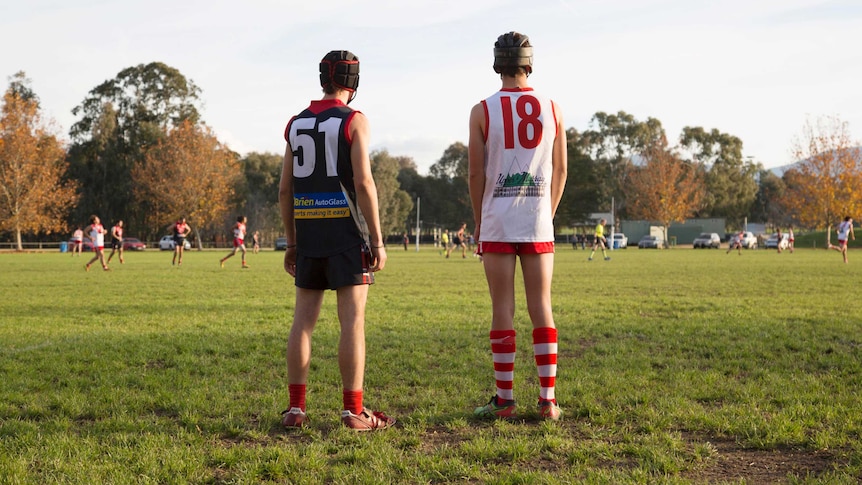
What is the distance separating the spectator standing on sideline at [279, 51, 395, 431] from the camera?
13.9ft

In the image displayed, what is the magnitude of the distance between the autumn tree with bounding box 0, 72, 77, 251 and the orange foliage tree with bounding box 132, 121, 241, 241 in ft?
21.9

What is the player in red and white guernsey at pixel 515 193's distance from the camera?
4.42m

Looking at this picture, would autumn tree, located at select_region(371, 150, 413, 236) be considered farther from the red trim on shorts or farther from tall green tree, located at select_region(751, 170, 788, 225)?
the red trim on shorts

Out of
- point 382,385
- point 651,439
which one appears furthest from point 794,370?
point 382,385

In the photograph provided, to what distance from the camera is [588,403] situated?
4789mm

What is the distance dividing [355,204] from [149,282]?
47.2ft

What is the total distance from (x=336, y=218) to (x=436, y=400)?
4.95ft

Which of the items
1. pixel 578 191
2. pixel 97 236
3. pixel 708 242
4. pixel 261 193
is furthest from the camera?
pixel 578 191

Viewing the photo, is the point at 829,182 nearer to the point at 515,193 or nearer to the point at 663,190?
the point at 663,190

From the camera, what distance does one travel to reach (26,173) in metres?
53.7

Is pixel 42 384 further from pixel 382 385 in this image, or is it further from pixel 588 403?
pixel 588 403

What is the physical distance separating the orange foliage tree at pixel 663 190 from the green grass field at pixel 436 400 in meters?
69.7

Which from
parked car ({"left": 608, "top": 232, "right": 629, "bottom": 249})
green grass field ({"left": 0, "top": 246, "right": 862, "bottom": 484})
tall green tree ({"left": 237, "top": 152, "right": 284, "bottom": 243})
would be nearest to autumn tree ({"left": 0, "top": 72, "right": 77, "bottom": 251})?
tall green tree ({"left": 237, "top": 152, "right": 284, "bottom": 243})

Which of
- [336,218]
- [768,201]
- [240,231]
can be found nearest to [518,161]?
[336,218]
